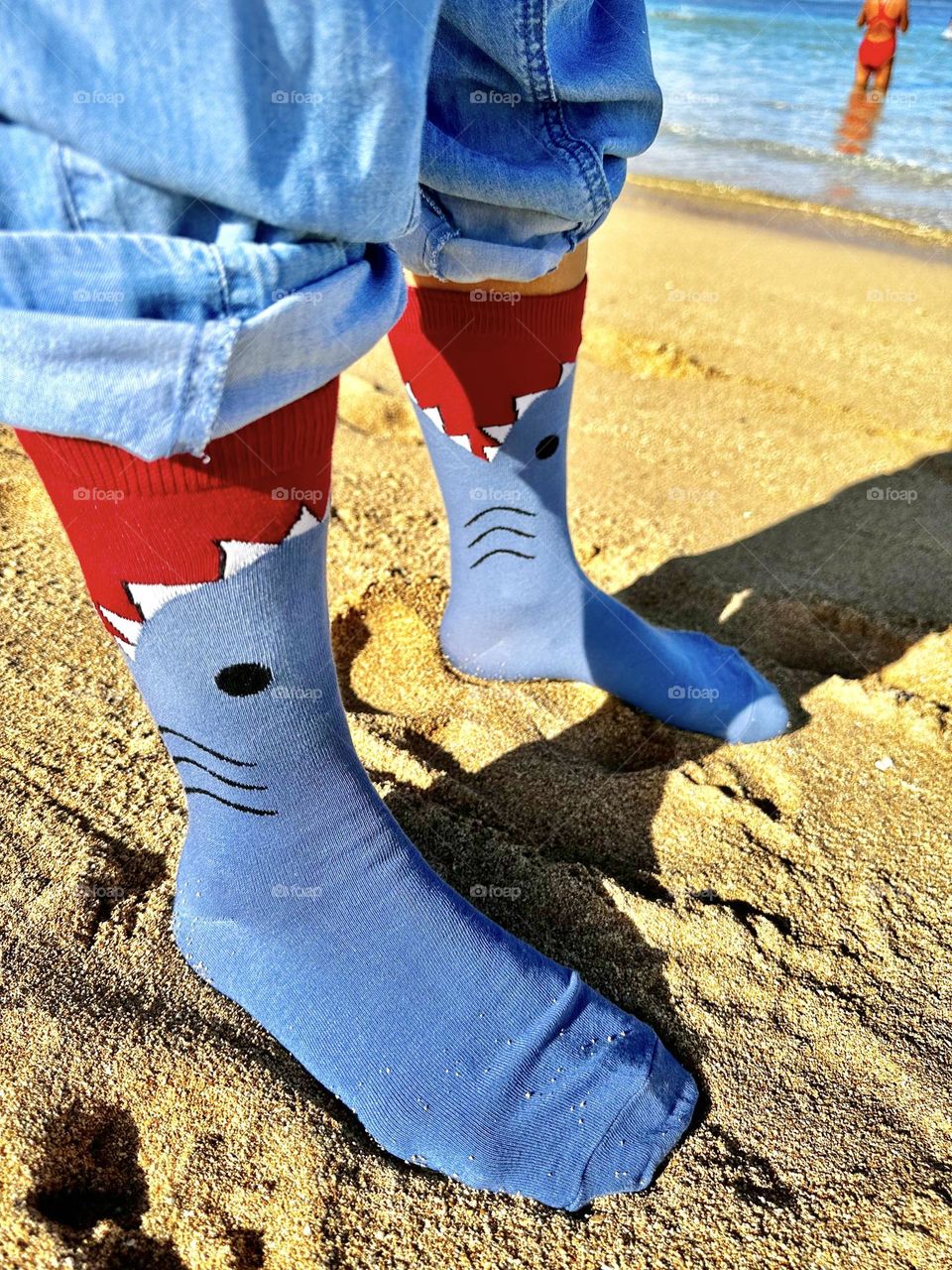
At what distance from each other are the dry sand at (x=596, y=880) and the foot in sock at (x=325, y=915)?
0.11ft

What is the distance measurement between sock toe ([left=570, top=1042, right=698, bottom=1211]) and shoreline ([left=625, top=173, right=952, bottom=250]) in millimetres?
3703

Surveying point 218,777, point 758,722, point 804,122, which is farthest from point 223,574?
point 804,122

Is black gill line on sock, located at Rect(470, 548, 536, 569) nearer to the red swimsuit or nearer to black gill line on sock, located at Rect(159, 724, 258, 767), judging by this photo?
black gill line on sock, located at Rect(159, 724, 258, 767)

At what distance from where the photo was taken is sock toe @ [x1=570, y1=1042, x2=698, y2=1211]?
0.76 meters

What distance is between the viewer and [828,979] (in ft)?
3.05

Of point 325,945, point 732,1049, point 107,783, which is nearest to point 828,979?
point 732,1049

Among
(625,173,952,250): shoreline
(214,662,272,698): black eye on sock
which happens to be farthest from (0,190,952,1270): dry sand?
(625,173,952,250): shoreline

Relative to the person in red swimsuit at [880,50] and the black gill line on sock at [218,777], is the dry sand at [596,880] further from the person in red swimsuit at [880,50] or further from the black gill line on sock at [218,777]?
the person in red swimsuit at [880,50]

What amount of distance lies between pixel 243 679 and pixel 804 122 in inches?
260

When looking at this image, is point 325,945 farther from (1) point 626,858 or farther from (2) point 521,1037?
(1) point 626,858

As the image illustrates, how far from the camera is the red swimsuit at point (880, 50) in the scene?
7.12m

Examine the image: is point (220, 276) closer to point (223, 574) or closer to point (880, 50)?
point (223, 574)

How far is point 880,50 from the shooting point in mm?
7129

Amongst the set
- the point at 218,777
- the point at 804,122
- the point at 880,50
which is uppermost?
the point at 218,777
